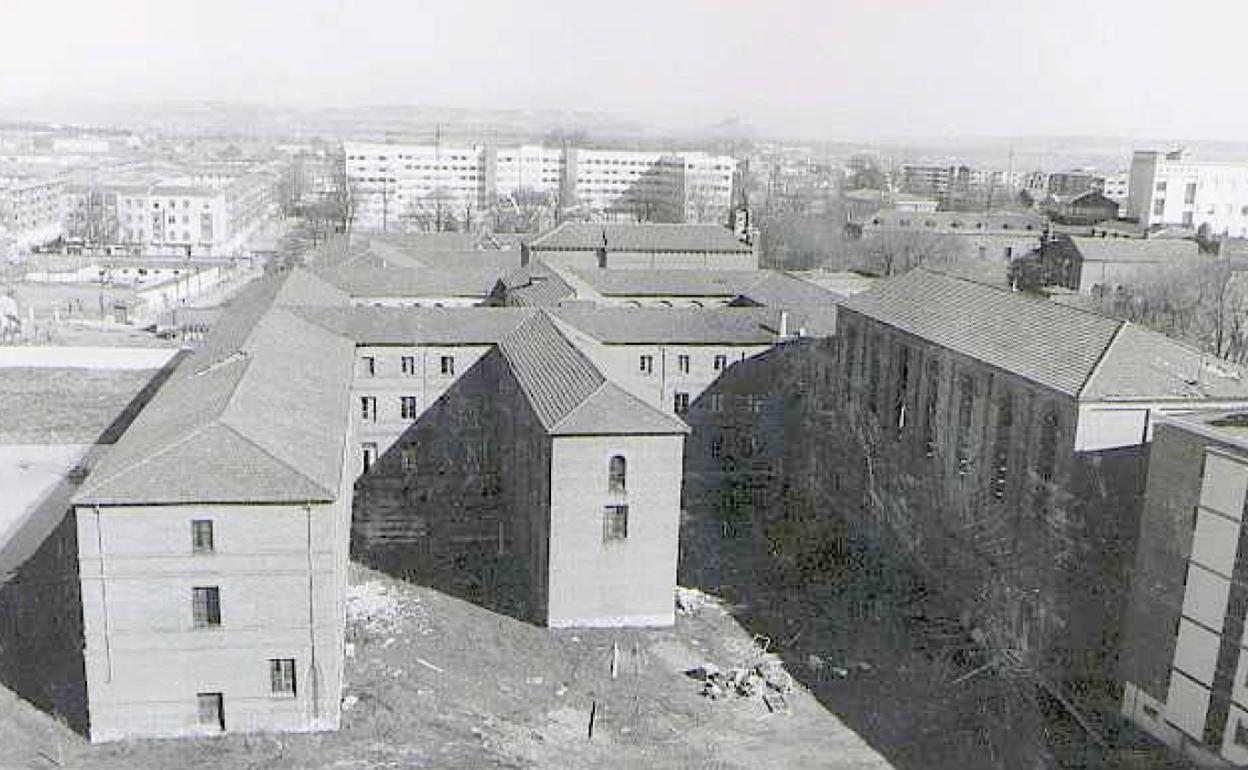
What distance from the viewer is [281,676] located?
1171 inches

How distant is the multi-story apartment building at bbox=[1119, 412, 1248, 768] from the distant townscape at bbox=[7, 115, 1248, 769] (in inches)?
3.9

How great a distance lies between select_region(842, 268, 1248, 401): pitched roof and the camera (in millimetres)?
33188

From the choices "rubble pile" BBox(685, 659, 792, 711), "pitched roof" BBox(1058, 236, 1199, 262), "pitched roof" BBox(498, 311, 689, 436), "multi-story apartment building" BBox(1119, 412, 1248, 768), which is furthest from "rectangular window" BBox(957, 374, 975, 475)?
"pitched roof" BBox(1058, 236, 1199, 262)

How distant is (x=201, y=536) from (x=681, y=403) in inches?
1015

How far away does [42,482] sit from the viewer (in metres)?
49.4

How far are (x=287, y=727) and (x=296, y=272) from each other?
3723 centimetres

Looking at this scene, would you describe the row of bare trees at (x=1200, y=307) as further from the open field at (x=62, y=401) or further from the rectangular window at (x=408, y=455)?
the open field at (x=62, y=401)

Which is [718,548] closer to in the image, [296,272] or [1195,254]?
[296,272]

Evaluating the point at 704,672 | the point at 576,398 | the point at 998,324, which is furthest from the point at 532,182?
the point at 704,672

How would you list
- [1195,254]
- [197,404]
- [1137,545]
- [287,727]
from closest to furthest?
[287,727] < [1137,545] < [197,404] < [1195,254]

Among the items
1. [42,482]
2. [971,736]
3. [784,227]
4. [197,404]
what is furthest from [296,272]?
[784,227]

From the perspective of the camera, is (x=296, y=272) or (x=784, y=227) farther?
(x=784, y=227)

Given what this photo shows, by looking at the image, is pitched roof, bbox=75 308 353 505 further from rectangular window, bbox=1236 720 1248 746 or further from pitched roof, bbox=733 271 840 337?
rectangular window, bbox=1236 720 1248 746

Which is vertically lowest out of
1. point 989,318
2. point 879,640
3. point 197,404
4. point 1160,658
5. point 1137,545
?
point 879,640
